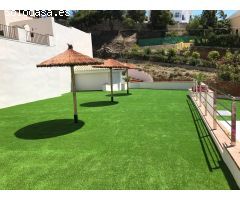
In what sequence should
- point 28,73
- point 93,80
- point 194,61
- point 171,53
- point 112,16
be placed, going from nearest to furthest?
point 28,73 → point 93,80 → point 194,61 → point 171,53 → point 112,16

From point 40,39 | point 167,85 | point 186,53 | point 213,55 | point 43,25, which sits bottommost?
point 167,85

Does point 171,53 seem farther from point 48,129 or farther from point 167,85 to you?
point 48,129

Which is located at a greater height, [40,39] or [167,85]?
[40,39]

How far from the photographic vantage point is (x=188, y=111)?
11695mm

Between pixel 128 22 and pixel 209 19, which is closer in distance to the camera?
pixel 209 19

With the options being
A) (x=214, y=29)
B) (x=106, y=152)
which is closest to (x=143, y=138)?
(x=106, y=152)

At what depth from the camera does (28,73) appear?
16.9m

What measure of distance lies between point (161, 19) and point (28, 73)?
43.0 meters

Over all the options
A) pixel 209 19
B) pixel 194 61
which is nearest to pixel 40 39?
pixel 194 61

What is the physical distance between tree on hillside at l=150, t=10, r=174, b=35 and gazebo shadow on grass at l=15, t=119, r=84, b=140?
47.6 metres

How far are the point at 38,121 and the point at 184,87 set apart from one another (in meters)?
16.6

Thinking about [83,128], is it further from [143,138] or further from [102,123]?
[143,138]

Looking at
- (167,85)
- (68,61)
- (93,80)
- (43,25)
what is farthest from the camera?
(93,80)

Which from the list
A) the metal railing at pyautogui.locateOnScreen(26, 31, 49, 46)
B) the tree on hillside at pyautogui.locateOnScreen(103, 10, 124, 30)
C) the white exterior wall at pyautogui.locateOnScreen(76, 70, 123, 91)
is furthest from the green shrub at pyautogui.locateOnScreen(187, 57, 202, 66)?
the tree on hillside at pyautogui.locateOnScreen(103, 10, 124, 30)
